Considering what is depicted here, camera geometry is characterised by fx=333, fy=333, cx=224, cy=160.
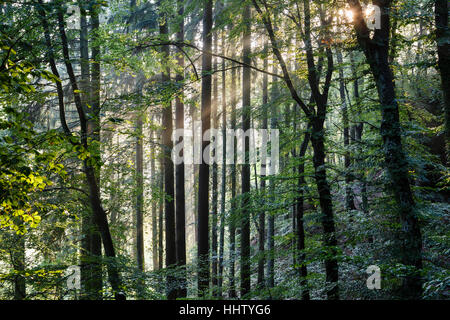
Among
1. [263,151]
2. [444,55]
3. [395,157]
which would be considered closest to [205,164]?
[263,151]

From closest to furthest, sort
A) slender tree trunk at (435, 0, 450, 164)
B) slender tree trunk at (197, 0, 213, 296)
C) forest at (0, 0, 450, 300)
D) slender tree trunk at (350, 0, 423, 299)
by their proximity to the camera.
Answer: forest at (0, 0, 450, 300)
slender tree trunk at (350, 0, 423, 299)
slender tree trunk at (435, 0, 450, 164)
slender tree trunk at (197, 0, 213, 296)

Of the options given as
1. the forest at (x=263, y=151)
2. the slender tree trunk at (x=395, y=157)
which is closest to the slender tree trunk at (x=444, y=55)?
the forest at (x=263, y=151)

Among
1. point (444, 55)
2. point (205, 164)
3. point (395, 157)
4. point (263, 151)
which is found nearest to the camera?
point (395, 157)

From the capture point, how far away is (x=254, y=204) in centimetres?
848

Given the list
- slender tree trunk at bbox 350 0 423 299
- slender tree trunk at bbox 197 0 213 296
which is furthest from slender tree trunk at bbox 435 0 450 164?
slender tree trunk at bbox 197 0 213 296

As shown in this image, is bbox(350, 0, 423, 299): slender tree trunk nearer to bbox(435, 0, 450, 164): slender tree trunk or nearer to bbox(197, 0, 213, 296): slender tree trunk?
bbox(435, 0, 450, 164): slender tree trunk

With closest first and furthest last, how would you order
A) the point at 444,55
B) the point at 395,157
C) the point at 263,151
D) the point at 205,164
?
the point at 395,157, the point at 444,55, the point at 263,151, the point at 205,164

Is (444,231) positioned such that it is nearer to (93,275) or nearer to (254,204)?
(254,204)

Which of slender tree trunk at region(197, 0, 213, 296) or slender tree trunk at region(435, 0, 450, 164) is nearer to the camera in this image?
slender tree trunk at region(435, 0, 450, 164)

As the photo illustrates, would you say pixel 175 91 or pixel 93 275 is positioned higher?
pixel 175 91

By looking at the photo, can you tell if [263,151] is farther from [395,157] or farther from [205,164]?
[395,157]
